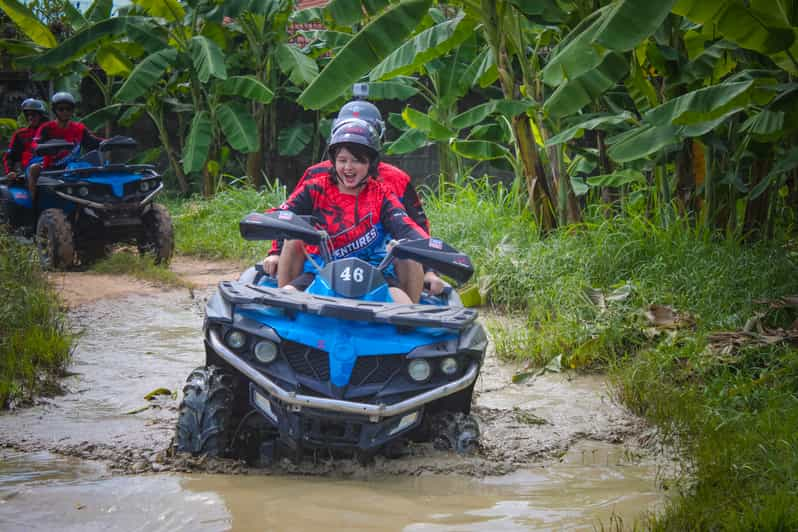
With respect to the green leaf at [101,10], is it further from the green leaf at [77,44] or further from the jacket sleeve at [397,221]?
the jacket sleeve at [397,221]

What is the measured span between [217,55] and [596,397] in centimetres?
883

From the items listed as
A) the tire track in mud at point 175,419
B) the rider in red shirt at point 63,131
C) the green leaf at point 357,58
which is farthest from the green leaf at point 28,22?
the green leaf at point 357,58

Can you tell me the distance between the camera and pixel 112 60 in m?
14.0

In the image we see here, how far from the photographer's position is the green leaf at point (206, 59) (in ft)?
41.3

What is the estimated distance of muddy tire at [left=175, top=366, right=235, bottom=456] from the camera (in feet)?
14.0

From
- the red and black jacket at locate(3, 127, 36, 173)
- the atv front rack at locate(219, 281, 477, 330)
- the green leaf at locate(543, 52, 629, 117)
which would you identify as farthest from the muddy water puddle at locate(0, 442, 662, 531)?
the red and black jacket at locate(3, 127, 36, 173)

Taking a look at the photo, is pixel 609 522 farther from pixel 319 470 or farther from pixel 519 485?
pixel 319 470

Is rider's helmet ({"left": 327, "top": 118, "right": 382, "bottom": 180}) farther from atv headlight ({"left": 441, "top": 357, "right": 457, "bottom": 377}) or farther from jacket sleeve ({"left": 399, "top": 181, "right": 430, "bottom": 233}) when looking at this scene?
atv headlight ({"left": 441, "top": 357, "right": 457, "bottom": 377})

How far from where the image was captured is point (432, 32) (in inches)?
347

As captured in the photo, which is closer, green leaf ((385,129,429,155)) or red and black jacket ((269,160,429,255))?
red and black jacket ((269,160,429,255))

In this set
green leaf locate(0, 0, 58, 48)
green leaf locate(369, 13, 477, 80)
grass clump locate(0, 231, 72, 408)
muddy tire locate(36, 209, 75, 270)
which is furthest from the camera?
green leaf locate(0, 0, 58, 48)

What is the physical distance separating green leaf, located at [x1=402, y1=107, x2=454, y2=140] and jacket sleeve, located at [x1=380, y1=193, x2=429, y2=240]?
524 cm

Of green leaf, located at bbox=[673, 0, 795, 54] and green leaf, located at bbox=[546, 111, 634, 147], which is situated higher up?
green leaf, located at bbox=[673, 0, 795, 54]

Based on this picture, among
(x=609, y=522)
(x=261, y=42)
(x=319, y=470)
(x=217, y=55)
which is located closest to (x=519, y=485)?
(x=609, y=522)
